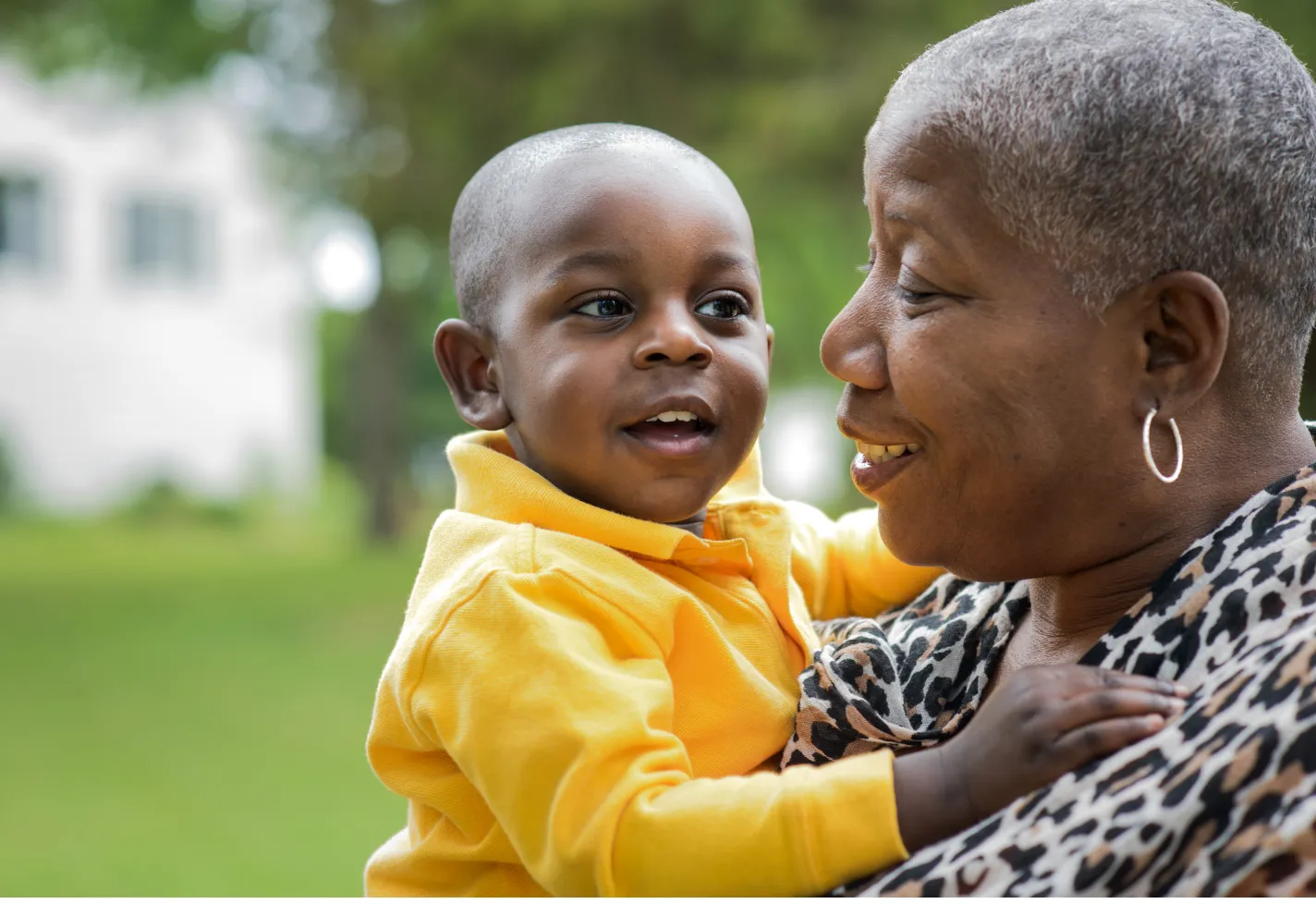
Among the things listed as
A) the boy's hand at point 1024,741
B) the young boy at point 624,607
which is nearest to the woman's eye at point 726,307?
the young boy at point 624,607

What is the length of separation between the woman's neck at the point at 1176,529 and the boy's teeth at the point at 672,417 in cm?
53

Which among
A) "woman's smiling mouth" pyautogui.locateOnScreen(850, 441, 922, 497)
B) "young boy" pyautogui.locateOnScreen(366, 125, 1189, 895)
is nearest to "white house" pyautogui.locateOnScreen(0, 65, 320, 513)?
"young boy" pyautogui.locateOnScreen(366, 125, 1189, 895)

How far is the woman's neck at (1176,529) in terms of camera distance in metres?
1.70

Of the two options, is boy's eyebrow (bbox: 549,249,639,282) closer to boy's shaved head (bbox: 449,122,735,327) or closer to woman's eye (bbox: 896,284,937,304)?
boy's shaved head (bbox: 449,122,735,327)

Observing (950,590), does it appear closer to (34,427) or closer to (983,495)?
(983,495)

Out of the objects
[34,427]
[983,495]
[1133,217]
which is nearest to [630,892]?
[983,495]

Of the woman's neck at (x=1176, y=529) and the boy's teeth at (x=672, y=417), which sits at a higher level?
the boy's teeth at (x=672, y=417)

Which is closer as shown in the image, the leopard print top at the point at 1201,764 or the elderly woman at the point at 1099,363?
the leopard print top at the point at 1201,764

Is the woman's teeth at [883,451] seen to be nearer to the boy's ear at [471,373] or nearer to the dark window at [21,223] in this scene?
the boy's ear at [471,373]

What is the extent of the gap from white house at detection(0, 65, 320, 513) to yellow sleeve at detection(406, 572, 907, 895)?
687 inches

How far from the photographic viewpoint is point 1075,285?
5.37 feet

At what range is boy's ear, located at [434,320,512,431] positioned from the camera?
2.18 meters

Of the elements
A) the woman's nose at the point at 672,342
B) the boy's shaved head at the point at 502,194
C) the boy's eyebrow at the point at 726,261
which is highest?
the boy's shaved head at the point at 502,194

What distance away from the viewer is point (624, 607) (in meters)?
1.83
